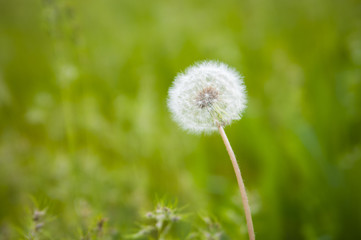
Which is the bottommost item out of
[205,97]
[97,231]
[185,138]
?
[97,231]

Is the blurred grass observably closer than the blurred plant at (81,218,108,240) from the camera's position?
No

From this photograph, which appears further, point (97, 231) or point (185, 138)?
point (185, 138)

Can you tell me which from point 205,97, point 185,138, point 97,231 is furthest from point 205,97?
point 185,138

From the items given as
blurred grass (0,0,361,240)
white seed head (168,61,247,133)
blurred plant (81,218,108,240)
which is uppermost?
blurred grass (0,0,361,240)

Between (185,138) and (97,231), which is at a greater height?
(185,138)

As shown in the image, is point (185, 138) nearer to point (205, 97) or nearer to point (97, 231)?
point (205, 97)

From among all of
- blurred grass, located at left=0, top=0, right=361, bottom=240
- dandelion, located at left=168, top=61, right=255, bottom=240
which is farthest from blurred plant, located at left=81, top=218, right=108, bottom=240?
dandelion, located at left=168, top=61, right=255, bottom=240

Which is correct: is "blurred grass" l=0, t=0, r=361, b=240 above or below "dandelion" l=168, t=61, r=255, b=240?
above

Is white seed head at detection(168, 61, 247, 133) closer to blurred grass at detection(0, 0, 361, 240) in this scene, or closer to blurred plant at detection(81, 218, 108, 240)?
blurred grass at detection(0, 0, 361, 240)
